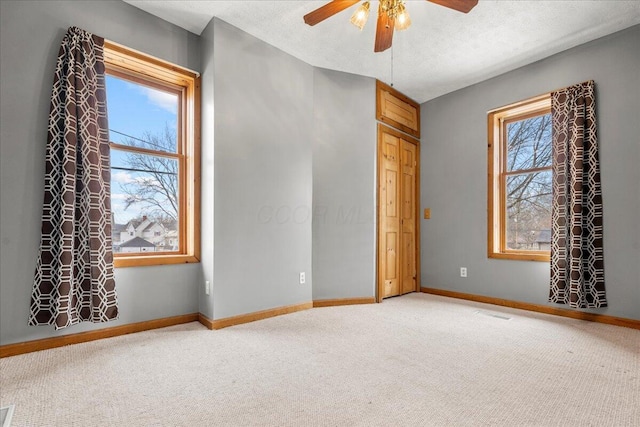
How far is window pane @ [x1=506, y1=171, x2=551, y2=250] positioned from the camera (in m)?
3.64

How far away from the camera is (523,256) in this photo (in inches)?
145

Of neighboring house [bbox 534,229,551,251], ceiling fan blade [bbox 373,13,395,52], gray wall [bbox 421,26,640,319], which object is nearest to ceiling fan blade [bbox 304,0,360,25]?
ceiling fan blade [bbox 373,13,395,52]

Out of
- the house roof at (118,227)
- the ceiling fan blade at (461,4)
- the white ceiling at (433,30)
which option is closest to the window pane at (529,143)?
the white ceiling at (433,30)

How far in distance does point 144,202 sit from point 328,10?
219 cm

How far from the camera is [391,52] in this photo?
344cm

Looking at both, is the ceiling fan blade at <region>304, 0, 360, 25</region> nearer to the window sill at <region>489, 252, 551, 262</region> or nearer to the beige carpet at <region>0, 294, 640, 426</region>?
the beige carpet at <region>0, 294, 640, 426</region>

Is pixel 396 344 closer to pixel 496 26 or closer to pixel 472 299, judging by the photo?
pixel 472 299

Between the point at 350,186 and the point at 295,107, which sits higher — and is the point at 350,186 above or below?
below

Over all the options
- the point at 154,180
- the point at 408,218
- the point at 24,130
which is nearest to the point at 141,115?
the point at 154,180

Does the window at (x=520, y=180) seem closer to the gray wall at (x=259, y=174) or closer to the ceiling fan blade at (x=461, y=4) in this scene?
the ceiling fan blade at (x=461, y=4)

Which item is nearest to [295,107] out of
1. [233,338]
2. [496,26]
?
[496,26]

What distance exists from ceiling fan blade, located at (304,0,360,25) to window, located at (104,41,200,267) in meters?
1.40

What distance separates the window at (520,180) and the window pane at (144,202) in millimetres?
3607

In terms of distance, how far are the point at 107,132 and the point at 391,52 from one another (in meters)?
2.77
